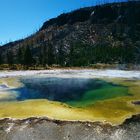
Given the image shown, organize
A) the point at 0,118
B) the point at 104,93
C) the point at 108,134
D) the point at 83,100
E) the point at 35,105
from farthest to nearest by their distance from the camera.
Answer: the point at 104,93 → the point at 83,100 → the point at 35,105 → the point at 0,118 → the point at 108,134

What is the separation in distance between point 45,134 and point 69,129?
243 centimetres

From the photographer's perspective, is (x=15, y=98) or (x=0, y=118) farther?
(x=15, y=98)

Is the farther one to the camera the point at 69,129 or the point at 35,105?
the point at 35,105

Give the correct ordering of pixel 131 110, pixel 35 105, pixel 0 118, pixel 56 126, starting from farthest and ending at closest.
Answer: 1. pixel 35 105
2. pixel 131 110
3. pixel 0 118
4. pixel 56 126

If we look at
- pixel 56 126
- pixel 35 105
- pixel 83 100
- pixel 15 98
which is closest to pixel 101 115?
pixel 56 126

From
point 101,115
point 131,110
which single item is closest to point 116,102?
point 131,110

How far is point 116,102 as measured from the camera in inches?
1762

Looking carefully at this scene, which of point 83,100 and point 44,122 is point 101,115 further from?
point 83,100

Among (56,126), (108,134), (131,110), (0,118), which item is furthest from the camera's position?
(131,110)

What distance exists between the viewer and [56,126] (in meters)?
32.2

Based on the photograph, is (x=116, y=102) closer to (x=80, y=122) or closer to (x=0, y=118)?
(x=80, y=122)

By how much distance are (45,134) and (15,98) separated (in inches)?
957

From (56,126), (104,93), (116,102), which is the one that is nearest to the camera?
(56,126)

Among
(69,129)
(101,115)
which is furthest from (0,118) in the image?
(101,115)
